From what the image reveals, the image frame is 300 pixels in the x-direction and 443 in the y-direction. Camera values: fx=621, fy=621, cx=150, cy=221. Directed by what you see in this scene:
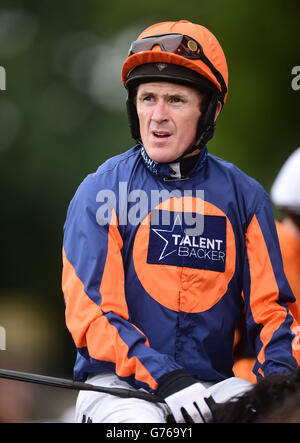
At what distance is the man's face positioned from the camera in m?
2.09

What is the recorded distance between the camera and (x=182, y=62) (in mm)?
2041

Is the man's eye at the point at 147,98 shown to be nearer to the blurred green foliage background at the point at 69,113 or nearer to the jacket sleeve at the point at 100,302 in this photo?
the jacket sleeve at the point at 100,302

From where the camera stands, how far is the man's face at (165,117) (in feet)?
6.86

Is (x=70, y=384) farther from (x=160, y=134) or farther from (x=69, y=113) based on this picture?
(x=69, y=113)

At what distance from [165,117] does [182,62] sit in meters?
0.19

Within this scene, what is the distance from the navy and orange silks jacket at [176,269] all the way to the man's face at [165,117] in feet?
0.21

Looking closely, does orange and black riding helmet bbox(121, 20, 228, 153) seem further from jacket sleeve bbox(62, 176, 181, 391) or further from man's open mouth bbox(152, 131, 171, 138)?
jacket sleeve bbox(62, 176, 181, 391)

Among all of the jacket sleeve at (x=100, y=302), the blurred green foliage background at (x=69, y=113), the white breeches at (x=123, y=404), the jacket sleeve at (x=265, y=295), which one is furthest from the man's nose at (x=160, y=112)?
the blurred green foliage background at (x=69, y=113)

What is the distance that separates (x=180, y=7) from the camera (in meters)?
5.31

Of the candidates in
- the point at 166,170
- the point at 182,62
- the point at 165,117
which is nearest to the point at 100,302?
the point at 166,170

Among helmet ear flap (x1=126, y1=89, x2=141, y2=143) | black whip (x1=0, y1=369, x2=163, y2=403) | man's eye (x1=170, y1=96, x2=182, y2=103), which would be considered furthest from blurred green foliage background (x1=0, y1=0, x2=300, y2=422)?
black whip (x1=0, y1=369, x2=163, y2=403)

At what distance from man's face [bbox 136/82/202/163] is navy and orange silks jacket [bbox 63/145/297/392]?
0.21ft

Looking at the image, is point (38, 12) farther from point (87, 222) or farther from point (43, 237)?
point (87, 222)
